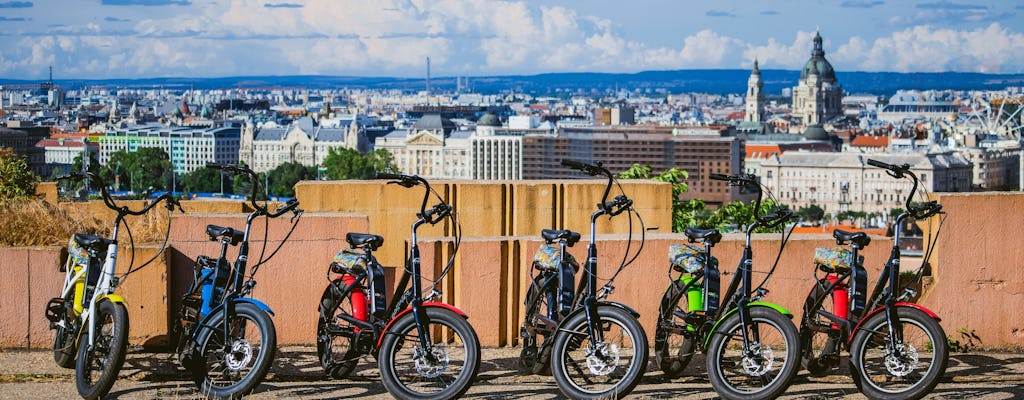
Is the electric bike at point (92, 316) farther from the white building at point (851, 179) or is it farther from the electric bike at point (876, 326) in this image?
the white building at point (851, 179)

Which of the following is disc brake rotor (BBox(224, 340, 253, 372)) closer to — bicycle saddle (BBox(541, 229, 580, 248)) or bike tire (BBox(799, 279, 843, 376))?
bicycle saddle (BBox(541, 229, 580, 248))

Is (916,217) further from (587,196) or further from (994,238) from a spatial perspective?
(587,196)

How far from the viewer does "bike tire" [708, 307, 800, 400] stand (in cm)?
655

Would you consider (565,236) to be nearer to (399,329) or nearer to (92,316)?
(399,329)

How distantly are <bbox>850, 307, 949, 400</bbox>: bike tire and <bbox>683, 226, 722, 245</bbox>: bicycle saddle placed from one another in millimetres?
653

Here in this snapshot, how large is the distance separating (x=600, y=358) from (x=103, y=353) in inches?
74.9

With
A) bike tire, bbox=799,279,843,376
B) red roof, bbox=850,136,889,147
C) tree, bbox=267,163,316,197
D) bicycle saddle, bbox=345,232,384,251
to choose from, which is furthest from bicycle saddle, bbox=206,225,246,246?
red roof, bbox=850,136,889,147

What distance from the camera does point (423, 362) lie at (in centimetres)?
659

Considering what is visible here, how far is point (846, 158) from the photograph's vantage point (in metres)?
129

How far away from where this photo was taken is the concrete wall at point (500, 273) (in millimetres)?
7820

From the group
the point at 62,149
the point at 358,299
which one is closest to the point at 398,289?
the point at 358,299

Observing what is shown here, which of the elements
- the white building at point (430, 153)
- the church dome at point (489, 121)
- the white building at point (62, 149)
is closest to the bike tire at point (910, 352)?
the white building at point (62, 149)

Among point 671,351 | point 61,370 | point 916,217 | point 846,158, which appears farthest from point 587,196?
point 846,158

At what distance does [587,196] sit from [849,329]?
125 inches
